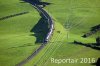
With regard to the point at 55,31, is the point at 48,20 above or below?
above

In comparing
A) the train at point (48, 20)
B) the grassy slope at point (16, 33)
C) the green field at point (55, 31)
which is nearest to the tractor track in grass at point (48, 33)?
the train at point (48, 20)

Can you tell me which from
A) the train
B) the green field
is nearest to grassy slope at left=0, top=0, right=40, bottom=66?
the green field

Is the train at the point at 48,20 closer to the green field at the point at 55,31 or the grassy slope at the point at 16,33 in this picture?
the green field at the point at 55,31

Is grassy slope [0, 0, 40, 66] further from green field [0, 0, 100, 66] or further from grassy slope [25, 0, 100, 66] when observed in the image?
grassy slope [25, 0, 100, 66]

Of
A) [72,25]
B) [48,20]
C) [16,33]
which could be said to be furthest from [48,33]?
[48,20]

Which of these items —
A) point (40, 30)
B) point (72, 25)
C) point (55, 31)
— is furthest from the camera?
point (72, 25)

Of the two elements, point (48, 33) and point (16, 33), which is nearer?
point (48, 33)

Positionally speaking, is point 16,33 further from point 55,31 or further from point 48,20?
point 48,20
